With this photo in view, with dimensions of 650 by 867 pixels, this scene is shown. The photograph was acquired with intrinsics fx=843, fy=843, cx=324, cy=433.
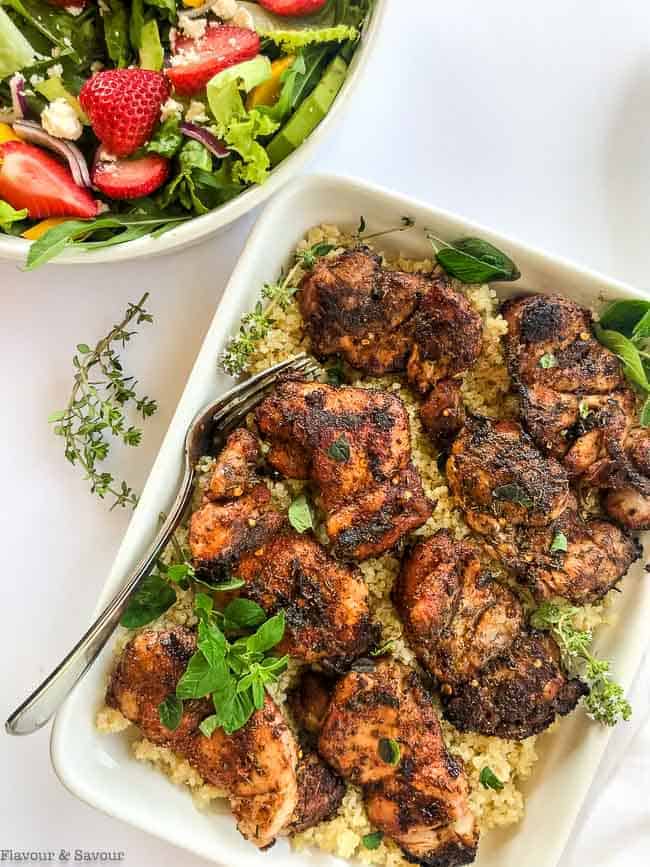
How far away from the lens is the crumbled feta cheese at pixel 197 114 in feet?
6.86

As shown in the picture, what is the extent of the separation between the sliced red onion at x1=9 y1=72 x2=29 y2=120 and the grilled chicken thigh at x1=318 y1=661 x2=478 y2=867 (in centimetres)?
167

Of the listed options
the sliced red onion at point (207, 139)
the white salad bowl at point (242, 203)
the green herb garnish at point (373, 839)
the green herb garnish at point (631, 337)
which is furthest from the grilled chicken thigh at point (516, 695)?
the sliced red onion at point (207, 139)

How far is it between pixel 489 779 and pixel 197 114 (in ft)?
6.06

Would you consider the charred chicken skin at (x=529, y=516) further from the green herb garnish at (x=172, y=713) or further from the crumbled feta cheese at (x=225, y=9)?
the crumbled feta cheese at (x=225, y=9)

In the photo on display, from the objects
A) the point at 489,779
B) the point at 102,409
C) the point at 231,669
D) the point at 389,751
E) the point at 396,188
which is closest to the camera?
the point at 231,669

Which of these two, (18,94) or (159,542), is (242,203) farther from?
(159,542)

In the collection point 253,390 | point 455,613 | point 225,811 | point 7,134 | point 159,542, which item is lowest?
point 225,811

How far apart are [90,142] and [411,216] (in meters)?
0.86

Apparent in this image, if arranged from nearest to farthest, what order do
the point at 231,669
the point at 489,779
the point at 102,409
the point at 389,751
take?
the point at 231,669, the point at 389,751, the point at 489,779, the point at 102,409

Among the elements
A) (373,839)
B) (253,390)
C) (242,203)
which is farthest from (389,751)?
(242,203)

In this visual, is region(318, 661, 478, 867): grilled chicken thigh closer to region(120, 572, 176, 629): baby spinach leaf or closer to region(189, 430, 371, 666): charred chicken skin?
region(189, 430, 371, 666): charred chicken skin

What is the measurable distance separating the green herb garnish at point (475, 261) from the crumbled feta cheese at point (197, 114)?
2.10 feet

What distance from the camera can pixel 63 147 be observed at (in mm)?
2148

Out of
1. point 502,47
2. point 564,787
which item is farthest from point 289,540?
point 502,47
